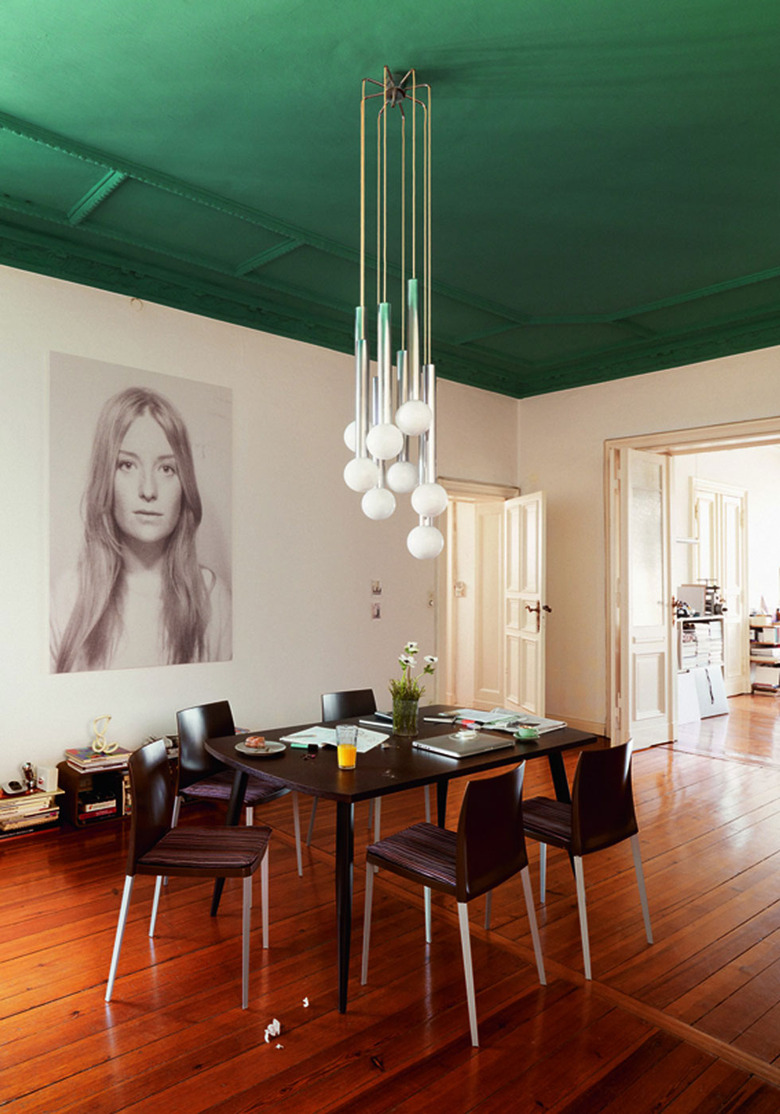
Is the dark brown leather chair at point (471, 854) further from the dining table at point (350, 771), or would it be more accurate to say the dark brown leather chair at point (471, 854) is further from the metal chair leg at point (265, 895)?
the metal chair leg at point (265, 895)

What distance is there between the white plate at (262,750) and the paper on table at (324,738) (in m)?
0.12

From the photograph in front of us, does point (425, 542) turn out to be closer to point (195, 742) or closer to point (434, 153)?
point (195, 742)

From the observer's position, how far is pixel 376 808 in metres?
4.11

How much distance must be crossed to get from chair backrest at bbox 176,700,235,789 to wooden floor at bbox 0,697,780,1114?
20.5 inches

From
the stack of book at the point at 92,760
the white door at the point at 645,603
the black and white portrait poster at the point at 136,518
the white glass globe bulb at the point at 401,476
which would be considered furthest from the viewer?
the white door at the point at 645,603

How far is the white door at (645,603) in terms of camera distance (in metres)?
6.64

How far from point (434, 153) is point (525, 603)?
431 cm

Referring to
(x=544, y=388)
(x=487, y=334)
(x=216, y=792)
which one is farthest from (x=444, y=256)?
(x=216, y=792)

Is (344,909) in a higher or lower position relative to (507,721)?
lower

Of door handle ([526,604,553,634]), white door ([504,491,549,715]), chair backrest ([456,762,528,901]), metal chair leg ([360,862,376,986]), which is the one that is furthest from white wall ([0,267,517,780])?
chair backrest ([456,762,528,901])

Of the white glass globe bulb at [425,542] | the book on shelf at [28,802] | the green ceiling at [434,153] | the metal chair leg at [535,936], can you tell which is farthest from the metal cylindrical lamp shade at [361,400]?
the book on shelf at [28,802]

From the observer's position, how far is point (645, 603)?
A: 682 cm

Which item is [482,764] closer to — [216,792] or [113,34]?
[216,792]

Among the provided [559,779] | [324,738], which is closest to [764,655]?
[559,779]
